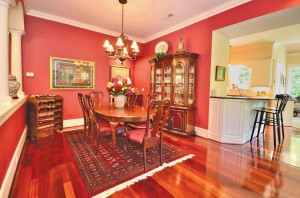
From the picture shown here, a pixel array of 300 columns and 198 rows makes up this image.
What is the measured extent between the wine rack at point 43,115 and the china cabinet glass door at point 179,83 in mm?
2911

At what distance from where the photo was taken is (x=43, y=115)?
10.8ft

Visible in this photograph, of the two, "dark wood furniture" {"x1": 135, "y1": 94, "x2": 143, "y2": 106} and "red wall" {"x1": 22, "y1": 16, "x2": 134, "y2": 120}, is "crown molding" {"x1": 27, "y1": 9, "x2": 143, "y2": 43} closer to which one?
"red wall" {"x1": 22, "y1": 16, "x2": 134, "y2": 120}

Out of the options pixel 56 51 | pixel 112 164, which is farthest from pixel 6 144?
pixel 56 51

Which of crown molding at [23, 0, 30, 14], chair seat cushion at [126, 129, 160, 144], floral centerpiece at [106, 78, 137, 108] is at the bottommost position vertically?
chair seat cushion at [126, 129, 160, 144]

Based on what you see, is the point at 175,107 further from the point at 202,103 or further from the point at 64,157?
the point at 64,157

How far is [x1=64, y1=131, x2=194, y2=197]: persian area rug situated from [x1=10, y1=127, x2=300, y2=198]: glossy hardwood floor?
0.11 metres

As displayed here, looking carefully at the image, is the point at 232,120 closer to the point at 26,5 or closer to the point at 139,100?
the point at 139,100

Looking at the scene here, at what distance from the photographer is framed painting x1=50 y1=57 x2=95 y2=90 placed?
396cm

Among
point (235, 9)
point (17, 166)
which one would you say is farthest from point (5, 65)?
point (235, 9)

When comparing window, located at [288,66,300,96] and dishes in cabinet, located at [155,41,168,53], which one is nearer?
dishes in cabinet, located at [155,41,168,53]

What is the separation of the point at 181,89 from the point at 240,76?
3912 millimetres

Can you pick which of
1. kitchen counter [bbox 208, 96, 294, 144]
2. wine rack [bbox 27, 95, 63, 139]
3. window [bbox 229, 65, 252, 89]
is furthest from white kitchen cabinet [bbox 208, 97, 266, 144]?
wine rack [bbox 27, 95, 63, 139]

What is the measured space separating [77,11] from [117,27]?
1.18 meters

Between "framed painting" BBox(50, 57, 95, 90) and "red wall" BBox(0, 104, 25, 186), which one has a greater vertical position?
"framed painting" BBox(50, 57, 95, 90)
